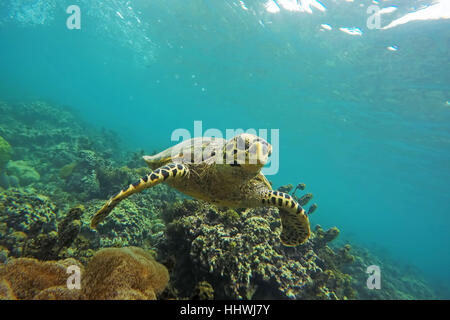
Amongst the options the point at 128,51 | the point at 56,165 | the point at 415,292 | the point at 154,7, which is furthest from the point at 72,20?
the point at 415,292

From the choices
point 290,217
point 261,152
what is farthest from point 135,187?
point 290,217

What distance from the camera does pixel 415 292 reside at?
49.3 feet

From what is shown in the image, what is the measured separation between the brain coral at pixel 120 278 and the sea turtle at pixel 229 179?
0.76 meters

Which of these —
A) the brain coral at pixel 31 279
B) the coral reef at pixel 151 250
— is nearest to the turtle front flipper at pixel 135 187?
the coral reef at pixel 151 250

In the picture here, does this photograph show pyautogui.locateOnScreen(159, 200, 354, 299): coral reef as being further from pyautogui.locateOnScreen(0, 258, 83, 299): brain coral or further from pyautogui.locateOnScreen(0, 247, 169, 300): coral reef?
pyautogui.locateOnScreen(0, 258, 83, 299): brain coral

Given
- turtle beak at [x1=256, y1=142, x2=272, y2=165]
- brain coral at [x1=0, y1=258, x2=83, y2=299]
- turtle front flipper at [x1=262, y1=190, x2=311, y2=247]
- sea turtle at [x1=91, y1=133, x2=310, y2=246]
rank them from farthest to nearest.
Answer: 1. turtle front flipper at [x1=262, y1=190, x2=311, y2=247]
2. sea turtle at [x1=91, y1=133, x2=310, y2=246]
3. turtle beak at [x1=256, y1=142, x2=272, y2=165]
4. brain coral at [x1=0, y1=258, x2=83, y2=299]

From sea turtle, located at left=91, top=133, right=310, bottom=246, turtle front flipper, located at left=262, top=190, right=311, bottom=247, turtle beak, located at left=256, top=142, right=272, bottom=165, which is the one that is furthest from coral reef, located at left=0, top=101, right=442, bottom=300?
turtle beak, located at left=256, top=142, right=272, bottom=165

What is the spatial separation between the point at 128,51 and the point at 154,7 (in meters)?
24.2

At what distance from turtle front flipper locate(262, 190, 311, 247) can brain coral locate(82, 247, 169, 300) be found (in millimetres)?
2137

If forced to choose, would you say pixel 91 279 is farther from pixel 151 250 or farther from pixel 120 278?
pixel 151 250

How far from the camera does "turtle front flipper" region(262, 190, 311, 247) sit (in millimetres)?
3589

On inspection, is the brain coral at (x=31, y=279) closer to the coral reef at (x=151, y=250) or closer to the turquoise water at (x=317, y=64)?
the coral reef at (x=151, y=250)

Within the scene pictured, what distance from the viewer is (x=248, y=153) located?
2797mm
